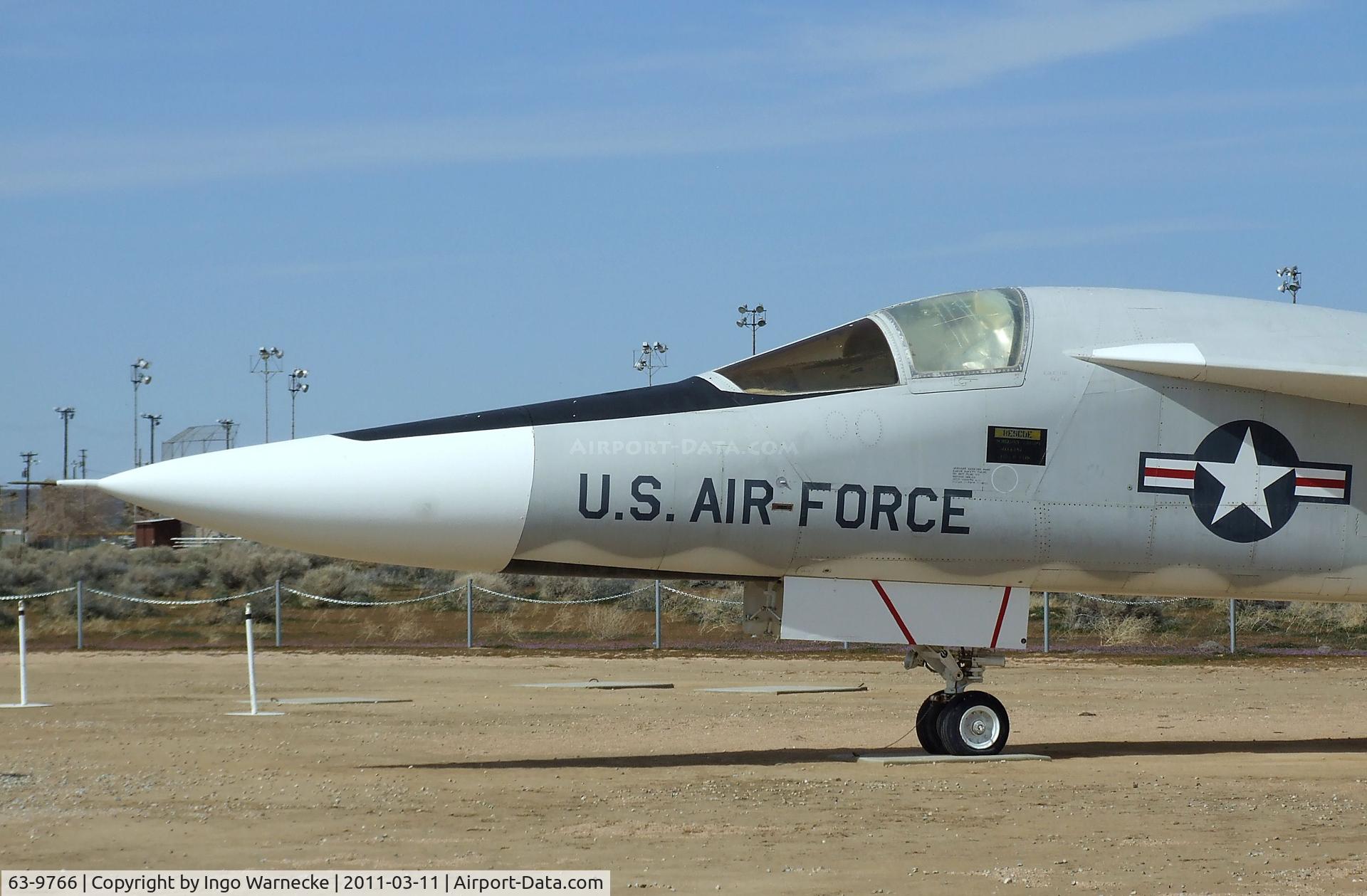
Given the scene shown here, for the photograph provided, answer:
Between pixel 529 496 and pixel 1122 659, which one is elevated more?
pixel 529 496

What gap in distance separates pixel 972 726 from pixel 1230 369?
9.66ft

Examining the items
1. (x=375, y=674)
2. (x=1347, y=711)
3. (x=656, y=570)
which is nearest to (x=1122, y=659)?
(x=1347, y=711)

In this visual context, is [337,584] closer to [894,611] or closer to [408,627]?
[408,627]

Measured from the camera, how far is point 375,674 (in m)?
19.2

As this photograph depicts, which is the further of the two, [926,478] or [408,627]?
[408,627]

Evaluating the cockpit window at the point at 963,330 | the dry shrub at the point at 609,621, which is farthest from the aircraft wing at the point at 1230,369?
the dry shrub at the point at 609,621

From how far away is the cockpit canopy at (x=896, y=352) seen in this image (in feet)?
32.8

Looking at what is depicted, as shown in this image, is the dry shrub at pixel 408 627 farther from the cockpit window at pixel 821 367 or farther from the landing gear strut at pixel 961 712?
the cockpit window at pixel 821 367

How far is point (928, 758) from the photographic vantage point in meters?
10.3

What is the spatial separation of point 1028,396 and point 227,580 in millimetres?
31945

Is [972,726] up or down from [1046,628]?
up

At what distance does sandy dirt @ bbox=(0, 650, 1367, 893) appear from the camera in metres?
6.63

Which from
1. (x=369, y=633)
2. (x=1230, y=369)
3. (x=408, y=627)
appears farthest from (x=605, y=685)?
(x=408, y=627)

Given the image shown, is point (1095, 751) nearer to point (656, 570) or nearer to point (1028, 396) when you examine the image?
point (1028, 396)
